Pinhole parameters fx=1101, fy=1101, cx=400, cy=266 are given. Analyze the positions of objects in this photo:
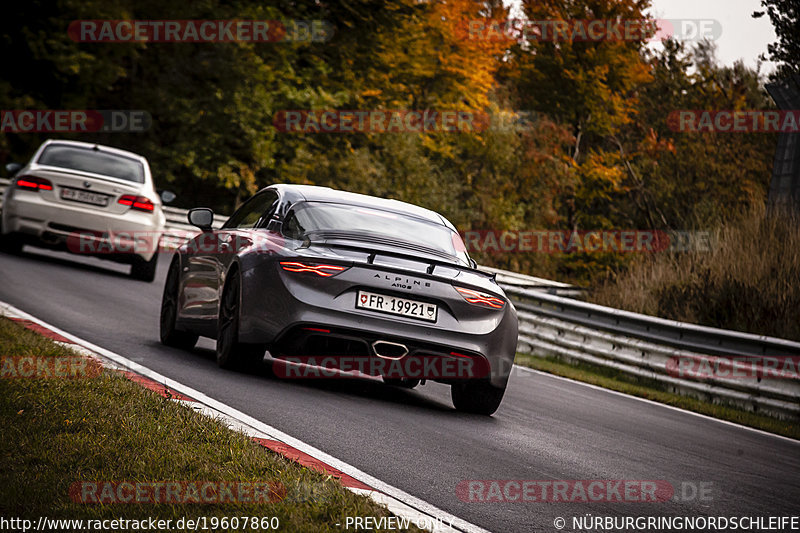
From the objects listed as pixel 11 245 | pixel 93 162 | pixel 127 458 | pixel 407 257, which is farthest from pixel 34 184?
pixel 127 458

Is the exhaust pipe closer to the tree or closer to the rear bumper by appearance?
the rear bumper

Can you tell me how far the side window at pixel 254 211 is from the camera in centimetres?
885

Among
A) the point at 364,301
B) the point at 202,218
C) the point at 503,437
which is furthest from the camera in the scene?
the point at 202,218

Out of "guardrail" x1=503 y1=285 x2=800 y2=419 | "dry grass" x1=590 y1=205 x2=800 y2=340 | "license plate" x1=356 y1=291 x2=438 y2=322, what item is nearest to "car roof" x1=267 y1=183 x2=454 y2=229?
"license plate" x1=356 y1=291 x2=438 y2=322

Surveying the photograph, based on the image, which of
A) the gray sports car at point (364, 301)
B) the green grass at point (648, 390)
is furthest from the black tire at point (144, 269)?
the gray sports car at point (364, 301)

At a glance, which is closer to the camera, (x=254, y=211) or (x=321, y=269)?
(x=321, y=269)

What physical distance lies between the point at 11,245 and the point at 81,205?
237cm

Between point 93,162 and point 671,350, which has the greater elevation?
point 93,162

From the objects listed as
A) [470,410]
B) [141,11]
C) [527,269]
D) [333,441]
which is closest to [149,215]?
[470,410]

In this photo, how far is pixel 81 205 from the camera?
15672 millimetres

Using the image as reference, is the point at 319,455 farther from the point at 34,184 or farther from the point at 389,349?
the point at 34,184

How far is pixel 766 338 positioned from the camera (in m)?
12.2

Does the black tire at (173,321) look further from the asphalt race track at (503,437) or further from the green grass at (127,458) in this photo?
the green grass at (127,458)

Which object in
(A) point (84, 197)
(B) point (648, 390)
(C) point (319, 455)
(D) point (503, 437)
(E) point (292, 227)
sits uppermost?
(E) point (292, 227)
